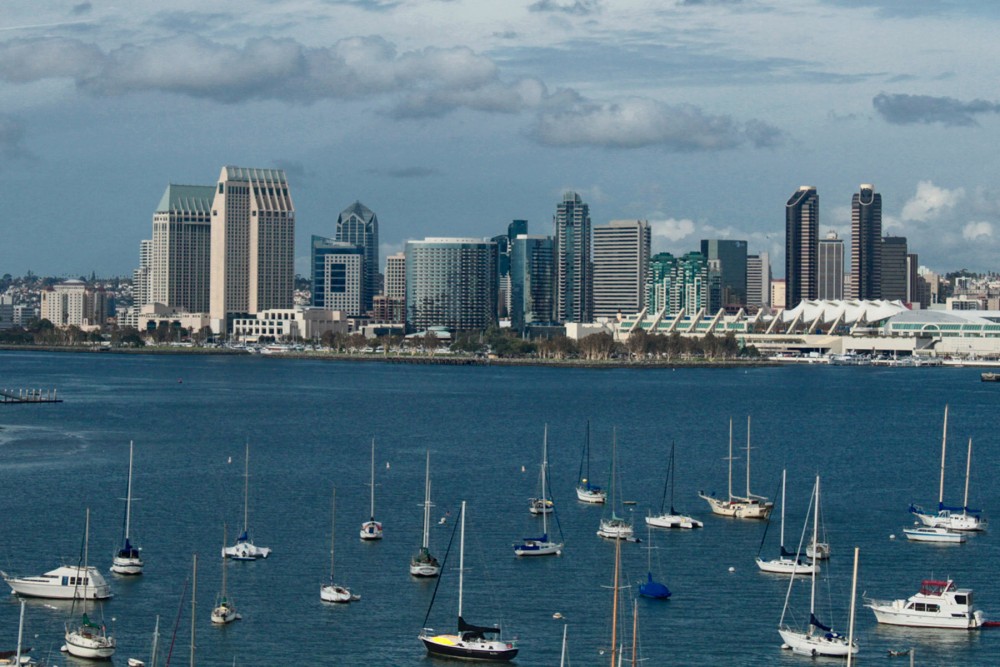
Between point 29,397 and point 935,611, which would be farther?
point 29,397

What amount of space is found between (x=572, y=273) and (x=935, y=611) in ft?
563

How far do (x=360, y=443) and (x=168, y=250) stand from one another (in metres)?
140

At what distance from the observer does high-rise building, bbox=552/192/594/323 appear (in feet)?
643

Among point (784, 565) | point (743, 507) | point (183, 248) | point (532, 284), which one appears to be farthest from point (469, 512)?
point (532, 284)

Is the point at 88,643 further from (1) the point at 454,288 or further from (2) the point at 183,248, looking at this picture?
(2) the point at 183,248

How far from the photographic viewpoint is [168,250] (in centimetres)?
18712

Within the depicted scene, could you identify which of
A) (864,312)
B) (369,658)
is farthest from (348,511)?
(864,312)

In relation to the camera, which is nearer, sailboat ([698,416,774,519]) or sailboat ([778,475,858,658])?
sailboat ([778,475,858,658])

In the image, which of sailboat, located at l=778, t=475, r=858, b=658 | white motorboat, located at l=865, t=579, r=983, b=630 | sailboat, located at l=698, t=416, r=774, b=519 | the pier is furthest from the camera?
the pier

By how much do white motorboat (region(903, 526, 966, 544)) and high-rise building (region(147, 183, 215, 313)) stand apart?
160347 millimetres

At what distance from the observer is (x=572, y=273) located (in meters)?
196

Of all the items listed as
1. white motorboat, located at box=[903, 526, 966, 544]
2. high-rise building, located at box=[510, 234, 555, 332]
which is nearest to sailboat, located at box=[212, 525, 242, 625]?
white motorboat, located at box=[903, 526, 966, 544]

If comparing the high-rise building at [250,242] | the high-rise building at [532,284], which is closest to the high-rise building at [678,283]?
the high-rise building at [532,284]

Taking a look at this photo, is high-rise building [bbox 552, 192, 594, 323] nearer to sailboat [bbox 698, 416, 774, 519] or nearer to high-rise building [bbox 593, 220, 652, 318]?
high-rise building [bbox 593, 220, 652, 318]
